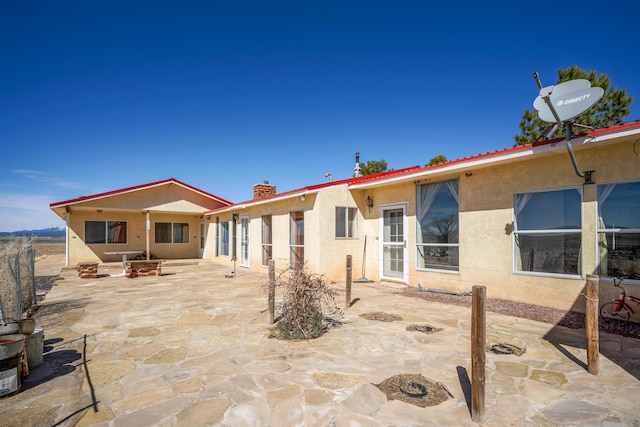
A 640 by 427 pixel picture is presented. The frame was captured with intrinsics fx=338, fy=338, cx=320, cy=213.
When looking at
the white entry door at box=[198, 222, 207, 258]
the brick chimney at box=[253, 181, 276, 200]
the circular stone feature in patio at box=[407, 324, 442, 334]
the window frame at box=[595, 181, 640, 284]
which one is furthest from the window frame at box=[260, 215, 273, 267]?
the window frame at box=[595, 181, 640, 284]

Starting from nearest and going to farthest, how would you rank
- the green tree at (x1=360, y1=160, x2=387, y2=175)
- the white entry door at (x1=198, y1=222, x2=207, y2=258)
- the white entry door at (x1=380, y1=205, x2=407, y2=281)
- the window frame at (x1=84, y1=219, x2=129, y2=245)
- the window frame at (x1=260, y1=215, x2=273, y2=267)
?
the white entry door at (x1=380, y1=205, x2=407, y2=281) → the window frame at (x1=260, y1=215, x2=273, y2=267) → the window frame at (x1=84, y1=219, x2=129, y2=245) → the white entry door at (x1=198, y1=222, x2=207, y2=258) → the green tree at (x1=360, y1=160, x2=387, y2=175)

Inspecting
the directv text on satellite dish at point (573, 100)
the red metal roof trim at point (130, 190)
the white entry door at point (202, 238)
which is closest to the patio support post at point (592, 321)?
the directv text on satellite dish at point (573, 100)

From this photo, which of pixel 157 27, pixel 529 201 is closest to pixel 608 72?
pixel 529 201

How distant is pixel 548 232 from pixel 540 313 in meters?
1.59

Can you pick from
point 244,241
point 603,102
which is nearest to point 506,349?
point 244,241

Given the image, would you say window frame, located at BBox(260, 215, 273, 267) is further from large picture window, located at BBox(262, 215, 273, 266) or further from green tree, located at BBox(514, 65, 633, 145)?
green tree, located at BBox(514, 65, 633, 145)

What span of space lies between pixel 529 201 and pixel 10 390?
842 centimetres

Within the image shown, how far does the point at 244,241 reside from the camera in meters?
14.9

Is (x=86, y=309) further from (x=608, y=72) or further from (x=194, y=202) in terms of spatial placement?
(x=608, y=72)

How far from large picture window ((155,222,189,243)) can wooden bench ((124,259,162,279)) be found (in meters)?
6.95

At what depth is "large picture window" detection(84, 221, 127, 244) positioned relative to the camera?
18.2 meters

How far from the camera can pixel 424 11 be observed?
9.88 m

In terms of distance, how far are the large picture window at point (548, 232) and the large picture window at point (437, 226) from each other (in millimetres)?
1469

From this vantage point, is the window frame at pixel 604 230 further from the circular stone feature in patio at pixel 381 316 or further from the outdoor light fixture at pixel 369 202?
the outdoor light fixture at pixel 369 202
